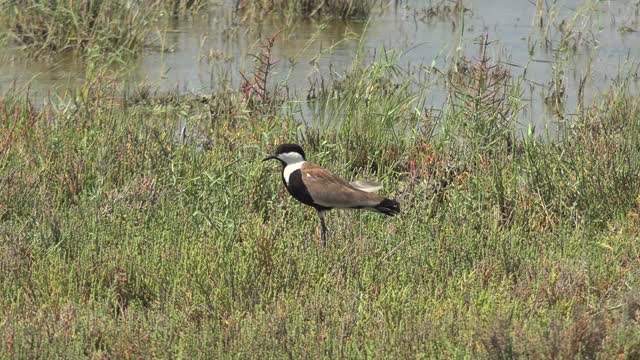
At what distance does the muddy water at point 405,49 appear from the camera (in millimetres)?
11555

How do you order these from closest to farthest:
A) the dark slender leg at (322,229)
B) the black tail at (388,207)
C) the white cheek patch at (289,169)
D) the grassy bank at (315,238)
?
the grassy bank at (315,238) → the dark slender leg at (322,229) → the black tail at (388,207) → the white cheek patch at (289,169)

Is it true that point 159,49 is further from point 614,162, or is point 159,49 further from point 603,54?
point 614,162

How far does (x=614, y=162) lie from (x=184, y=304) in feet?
9.41

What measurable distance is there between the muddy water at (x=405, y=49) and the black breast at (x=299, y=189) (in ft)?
12.4

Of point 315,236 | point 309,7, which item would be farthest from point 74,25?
point 315,236

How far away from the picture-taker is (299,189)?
22.5 feet

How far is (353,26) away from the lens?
14.7 meters

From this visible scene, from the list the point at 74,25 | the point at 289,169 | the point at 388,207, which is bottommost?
the point at 74,25

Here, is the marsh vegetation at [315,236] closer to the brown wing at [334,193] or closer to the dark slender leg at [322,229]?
the dark slender leg at [322,229]

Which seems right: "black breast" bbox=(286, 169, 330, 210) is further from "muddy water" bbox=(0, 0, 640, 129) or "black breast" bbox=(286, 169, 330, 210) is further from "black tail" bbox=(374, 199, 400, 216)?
"muddy water" bbox=(0, 0, 640, 129)

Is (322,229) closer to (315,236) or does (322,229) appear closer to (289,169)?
(315,236)

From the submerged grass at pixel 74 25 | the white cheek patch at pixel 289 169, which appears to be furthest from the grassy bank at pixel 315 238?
the submerged grass at pixel 74 25

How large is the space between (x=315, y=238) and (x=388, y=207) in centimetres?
44

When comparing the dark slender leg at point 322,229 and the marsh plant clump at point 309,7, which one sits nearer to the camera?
the dark slender leg at point 322,229
